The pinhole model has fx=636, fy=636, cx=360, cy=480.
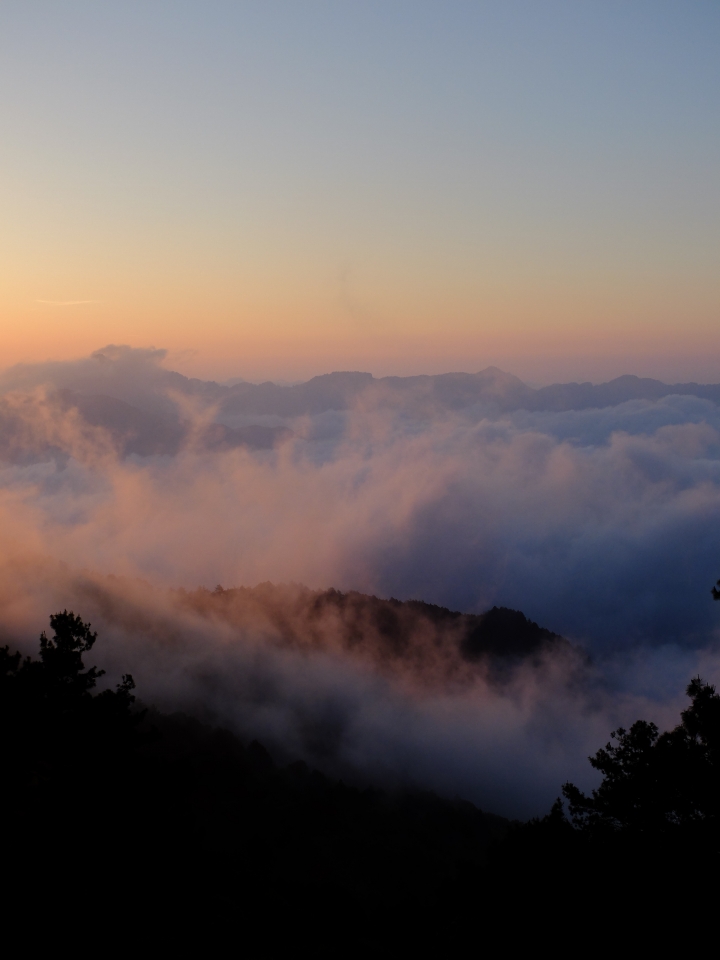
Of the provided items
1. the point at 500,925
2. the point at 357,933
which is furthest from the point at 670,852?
the point at 357,933

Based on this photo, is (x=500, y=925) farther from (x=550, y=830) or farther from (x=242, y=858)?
(x=242, y=858)

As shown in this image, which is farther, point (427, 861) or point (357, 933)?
point (427, 861)

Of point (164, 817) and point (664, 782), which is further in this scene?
point (164, 817)

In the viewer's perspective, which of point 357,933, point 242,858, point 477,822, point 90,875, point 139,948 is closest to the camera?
point 90,875

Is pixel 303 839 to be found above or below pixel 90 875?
below

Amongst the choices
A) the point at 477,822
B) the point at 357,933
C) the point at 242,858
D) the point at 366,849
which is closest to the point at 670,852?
the point at 357,933

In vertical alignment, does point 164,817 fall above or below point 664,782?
below

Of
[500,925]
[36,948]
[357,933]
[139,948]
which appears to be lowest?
[357,933]

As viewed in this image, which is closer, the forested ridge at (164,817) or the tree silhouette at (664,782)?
the forested ridge at (164,817)

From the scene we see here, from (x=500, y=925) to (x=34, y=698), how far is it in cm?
2191

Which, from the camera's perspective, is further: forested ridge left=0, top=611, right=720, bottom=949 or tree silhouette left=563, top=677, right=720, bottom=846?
tree silhouette left=563, top=677, right=720, bottom=846

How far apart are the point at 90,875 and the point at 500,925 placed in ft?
53.2

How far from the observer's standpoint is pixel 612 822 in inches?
1058

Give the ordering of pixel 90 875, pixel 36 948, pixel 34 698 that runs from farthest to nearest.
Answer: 1. pixel 34 698
2. pixel 90 875
3. pixel 36 948
